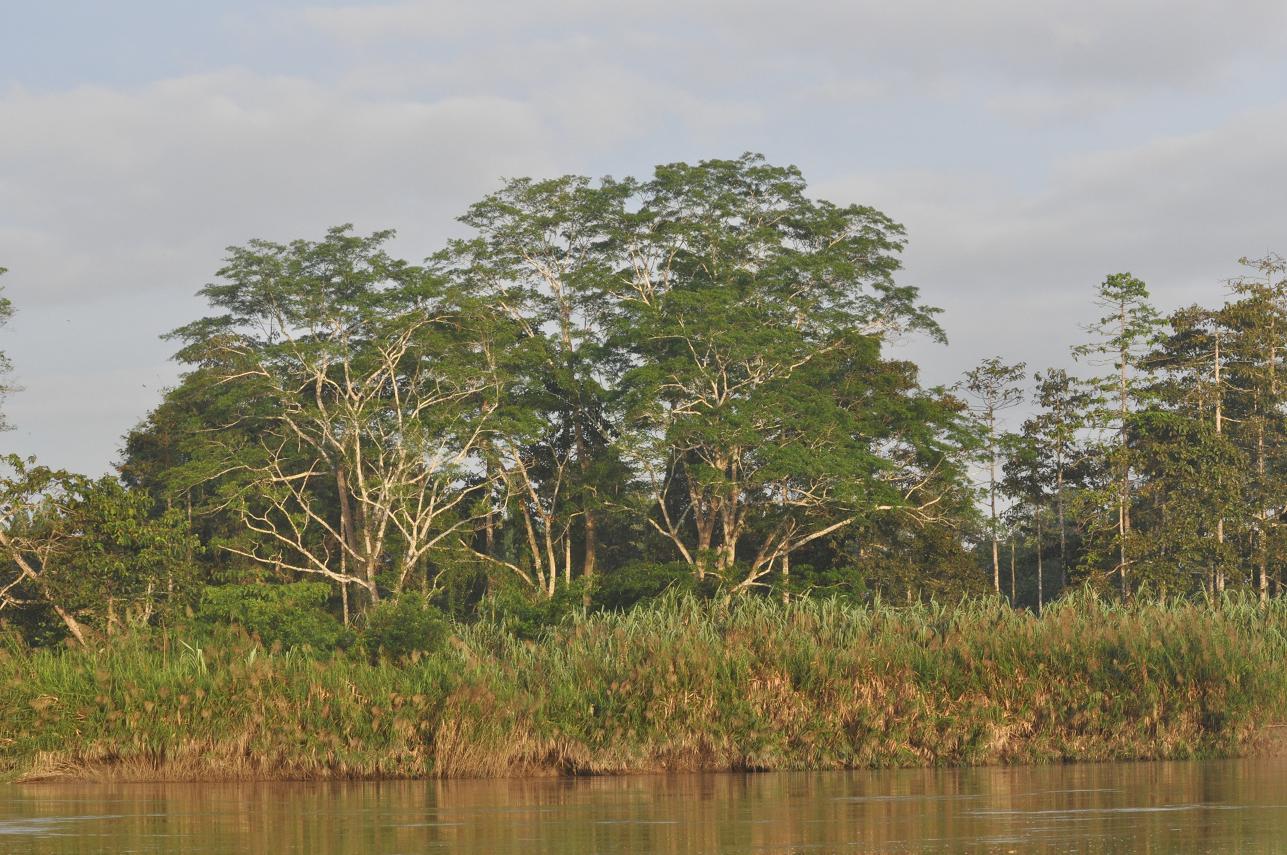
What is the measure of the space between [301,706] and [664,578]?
2217cm

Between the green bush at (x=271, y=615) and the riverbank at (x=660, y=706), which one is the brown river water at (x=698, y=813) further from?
the green bush at (x=271, y=615)

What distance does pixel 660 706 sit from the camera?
1752 cm

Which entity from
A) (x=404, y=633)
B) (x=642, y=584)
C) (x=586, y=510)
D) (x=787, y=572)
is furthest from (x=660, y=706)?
(x=586, y=510)

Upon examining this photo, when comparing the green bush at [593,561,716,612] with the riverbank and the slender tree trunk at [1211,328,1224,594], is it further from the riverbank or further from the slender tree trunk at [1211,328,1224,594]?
the riverbank

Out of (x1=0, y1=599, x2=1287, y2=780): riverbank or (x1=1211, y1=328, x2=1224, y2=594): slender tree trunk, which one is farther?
(x1=1211, y1=328, x2=1224, y2=594): slender tree trunk

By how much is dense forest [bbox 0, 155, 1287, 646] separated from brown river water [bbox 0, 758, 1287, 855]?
21.4 metres

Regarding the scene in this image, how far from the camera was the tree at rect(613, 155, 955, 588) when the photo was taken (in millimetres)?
41062

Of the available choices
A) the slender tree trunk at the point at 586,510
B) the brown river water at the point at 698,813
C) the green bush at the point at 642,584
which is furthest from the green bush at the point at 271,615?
the slender tree trunk at the point at 586,510

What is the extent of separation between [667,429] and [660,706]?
78.1 ft

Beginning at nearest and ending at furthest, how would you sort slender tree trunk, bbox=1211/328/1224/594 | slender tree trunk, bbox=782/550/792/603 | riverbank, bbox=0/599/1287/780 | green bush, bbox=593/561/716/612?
riverbank, bbox=0/599/1287/780 < green bush, bbox=593/561/716/612 < slender tree trunk, bbox=782/550/792/603 < slender tree trunk, bbox=1211/328/1224/594

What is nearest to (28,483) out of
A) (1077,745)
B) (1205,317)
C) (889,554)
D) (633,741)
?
(633,741)

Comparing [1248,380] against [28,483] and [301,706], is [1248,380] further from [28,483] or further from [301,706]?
[301,706]

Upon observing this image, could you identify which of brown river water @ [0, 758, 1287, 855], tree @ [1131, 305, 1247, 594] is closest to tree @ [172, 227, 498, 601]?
tree @ [1131, 305, 1247, 594]

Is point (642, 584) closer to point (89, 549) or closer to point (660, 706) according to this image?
point (89, 549)
